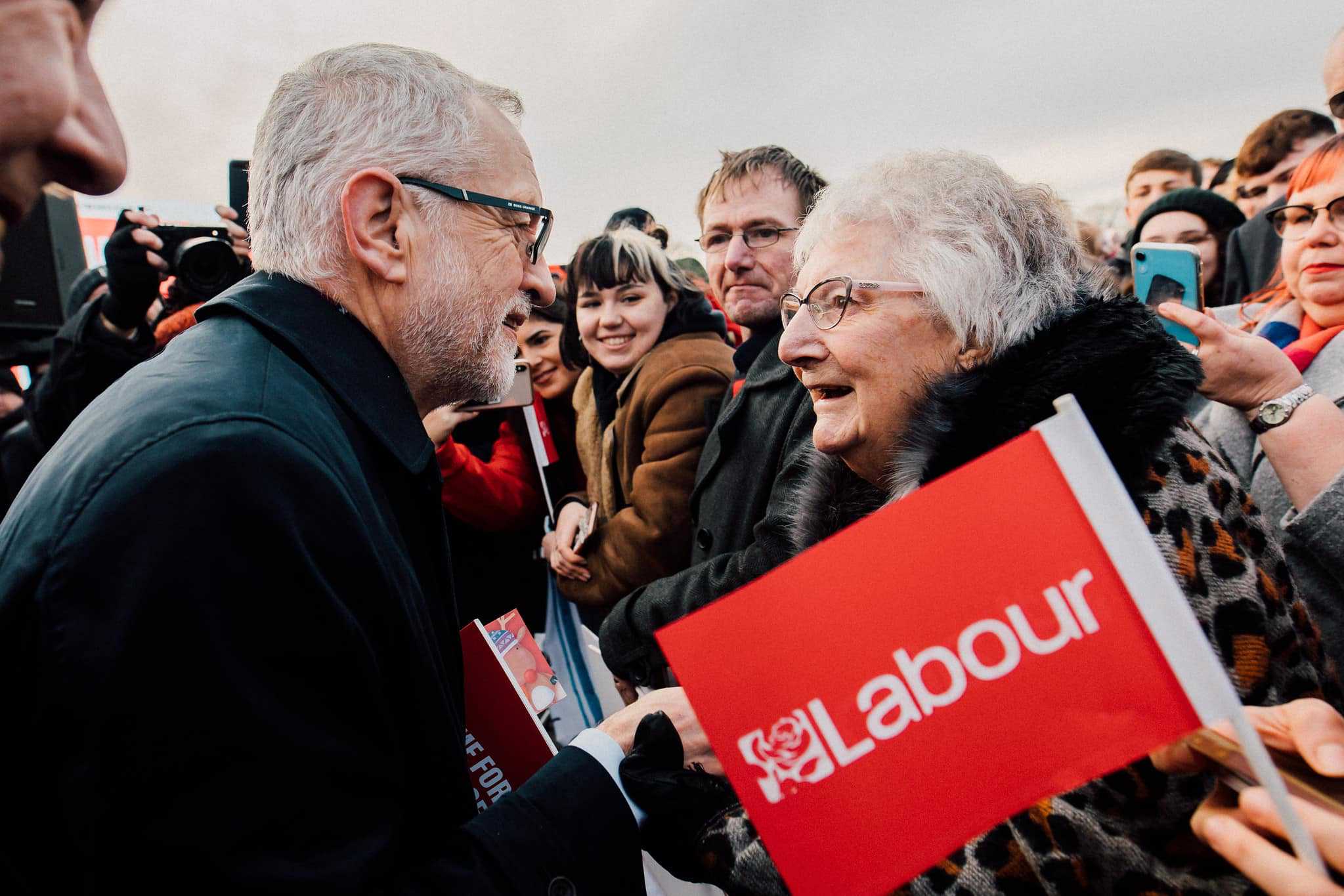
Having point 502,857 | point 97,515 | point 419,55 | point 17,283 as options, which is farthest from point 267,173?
point 17,283

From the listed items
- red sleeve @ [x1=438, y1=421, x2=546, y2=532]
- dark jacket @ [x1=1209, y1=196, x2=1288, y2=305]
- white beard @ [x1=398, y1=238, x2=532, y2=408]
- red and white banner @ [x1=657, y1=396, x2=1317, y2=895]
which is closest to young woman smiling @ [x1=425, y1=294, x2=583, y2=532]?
red sleeve @ [x1=438, y1=421, x2=546, y2=532]

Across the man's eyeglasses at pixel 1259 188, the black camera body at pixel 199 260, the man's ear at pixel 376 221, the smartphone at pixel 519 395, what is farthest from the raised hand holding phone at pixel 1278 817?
the man's eyeglasses at pixel 1259 188

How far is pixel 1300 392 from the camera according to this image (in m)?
1.87

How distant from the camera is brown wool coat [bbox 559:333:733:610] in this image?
287 cm

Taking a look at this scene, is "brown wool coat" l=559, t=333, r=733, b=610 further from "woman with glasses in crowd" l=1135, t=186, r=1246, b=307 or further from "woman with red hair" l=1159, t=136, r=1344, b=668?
"woman with glasses in crowd" l=1135, t=186, r=1246, b=307

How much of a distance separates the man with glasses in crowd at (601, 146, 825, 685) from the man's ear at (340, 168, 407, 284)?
1110mm

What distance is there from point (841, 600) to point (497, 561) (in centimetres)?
284

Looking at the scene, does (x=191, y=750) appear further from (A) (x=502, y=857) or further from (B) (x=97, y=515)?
(A) (x=502, y=857)

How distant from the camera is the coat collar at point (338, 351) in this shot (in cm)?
134

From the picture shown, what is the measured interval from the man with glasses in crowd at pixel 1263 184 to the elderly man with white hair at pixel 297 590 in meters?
3.71

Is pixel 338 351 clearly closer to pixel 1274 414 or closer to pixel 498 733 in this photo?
pixel 498 733

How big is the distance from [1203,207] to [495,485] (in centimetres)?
360

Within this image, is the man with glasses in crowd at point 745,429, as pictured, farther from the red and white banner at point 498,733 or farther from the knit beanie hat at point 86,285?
the knit beanie hat at point 86,285

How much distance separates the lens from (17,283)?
506cm
